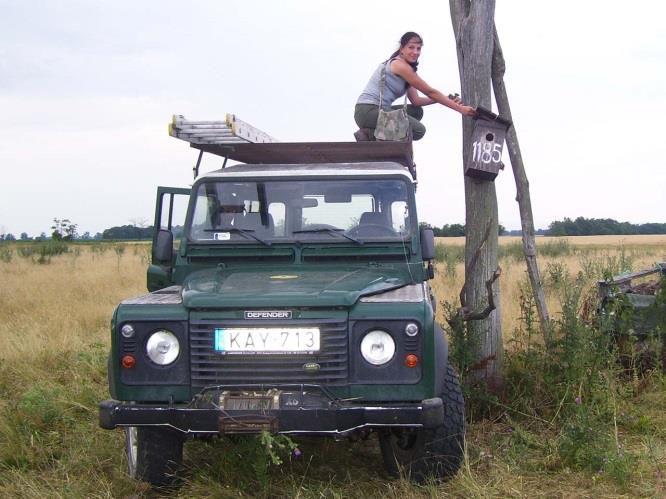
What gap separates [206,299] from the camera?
391 centimetres

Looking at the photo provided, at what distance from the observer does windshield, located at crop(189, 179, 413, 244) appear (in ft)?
16.4

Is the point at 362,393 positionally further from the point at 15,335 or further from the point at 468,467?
the point at 15,335

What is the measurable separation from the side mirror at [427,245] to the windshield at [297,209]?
0.10m

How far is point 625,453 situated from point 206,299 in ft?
8.48

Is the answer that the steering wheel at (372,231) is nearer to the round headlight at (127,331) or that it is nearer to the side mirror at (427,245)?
the side mirror at (427,245)

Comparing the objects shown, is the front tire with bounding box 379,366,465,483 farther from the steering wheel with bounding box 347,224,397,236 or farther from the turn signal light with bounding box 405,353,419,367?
the steering wheel with bounding box 347,224,397,236

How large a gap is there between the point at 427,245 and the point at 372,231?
1.24ft

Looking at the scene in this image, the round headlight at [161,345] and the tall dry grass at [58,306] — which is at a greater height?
the round headlight at [161,345]

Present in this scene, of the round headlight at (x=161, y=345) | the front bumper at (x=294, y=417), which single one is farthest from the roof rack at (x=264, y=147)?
the front bumper at (x=294, y=417)

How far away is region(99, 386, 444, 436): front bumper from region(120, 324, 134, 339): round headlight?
0.38 meters

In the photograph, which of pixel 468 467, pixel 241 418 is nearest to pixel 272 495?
pixel 241 418

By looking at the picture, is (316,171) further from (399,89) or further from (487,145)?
(399,89)

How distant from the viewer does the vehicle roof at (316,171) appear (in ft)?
Answer: 16.7

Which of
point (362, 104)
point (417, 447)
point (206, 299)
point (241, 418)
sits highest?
point (362, 104)
